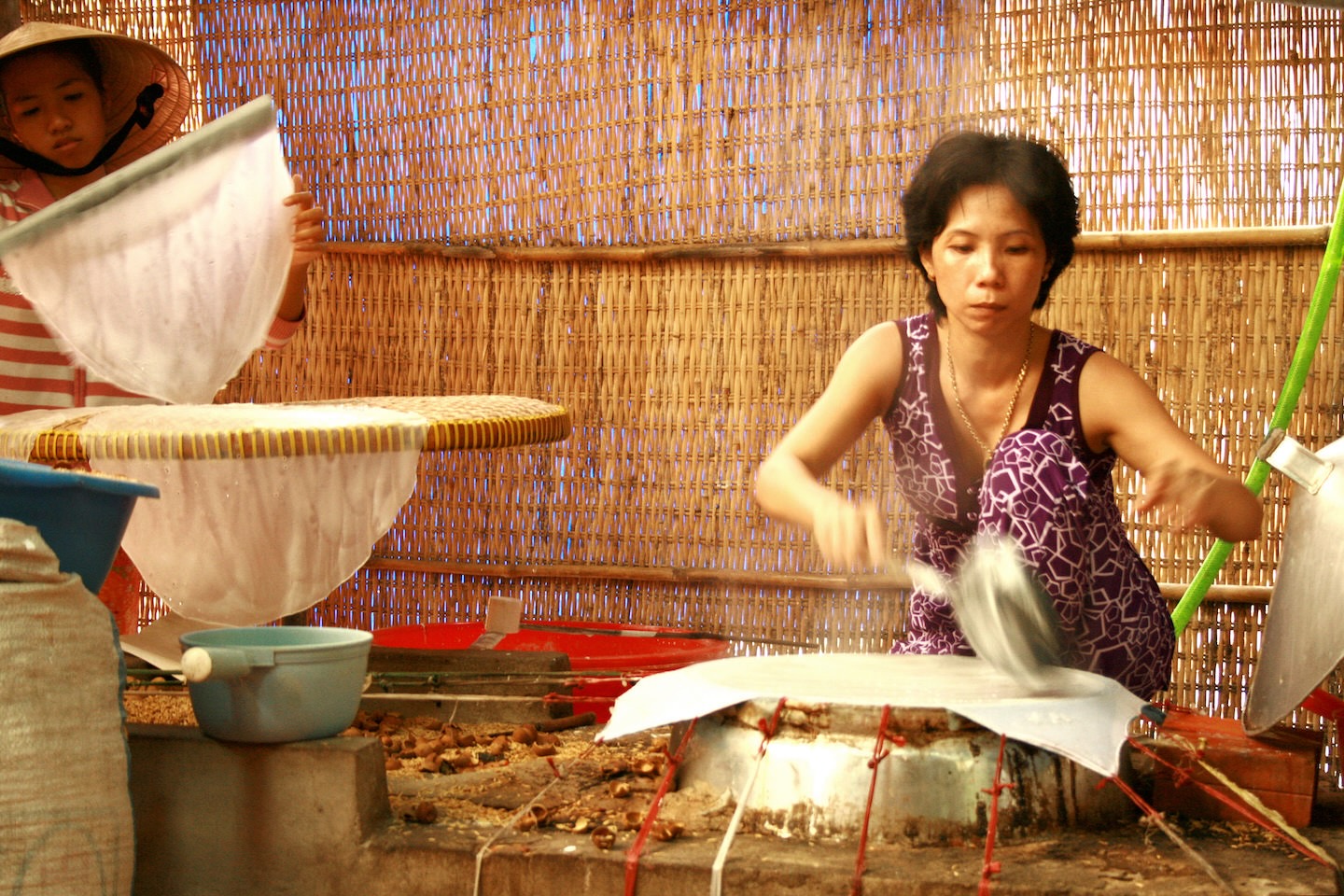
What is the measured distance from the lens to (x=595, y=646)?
9.89 ft

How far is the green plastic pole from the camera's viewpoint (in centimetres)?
251

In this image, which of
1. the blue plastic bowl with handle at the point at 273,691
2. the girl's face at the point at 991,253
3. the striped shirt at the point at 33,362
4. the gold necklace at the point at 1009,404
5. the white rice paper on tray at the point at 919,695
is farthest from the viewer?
the striped shirt at the point at 33,362

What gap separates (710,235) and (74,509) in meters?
2.06

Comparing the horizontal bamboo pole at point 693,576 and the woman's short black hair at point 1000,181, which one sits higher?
the woman's short black hair at point 1000,181

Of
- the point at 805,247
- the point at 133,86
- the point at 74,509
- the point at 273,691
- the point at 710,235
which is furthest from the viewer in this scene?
the point at 710,235

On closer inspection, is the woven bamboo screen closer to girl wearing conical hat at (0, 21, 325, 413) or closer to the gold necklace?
girl wearing conical hat at (0, 21, 325, 413)

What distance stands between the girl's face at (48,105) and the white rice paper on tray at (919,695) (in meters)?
1.65

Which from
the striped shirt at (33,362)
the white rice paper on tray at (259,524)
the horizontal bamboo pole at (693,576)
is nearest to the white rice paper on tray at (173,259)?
the white rice paper on tray at (259,524)

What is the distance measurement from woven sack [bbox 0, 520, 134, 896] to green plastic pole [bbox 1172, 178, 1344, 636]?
2041mm

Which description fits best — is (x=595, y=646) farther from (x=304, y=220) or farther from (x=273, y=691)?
(x=273, y=691)

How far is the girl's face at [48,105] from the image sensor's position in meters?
2.48

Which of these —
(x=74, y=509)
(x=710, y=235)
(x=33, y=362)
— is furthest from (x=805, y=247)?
(x=74, y=509)

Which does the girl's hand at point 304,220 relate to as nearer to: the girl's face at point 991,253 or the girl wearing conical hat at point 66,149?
the girl wearing conical hat at point 66,149

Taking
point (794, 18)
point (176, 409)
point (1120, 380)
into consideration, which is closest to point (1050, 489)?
point (1120, 380)
